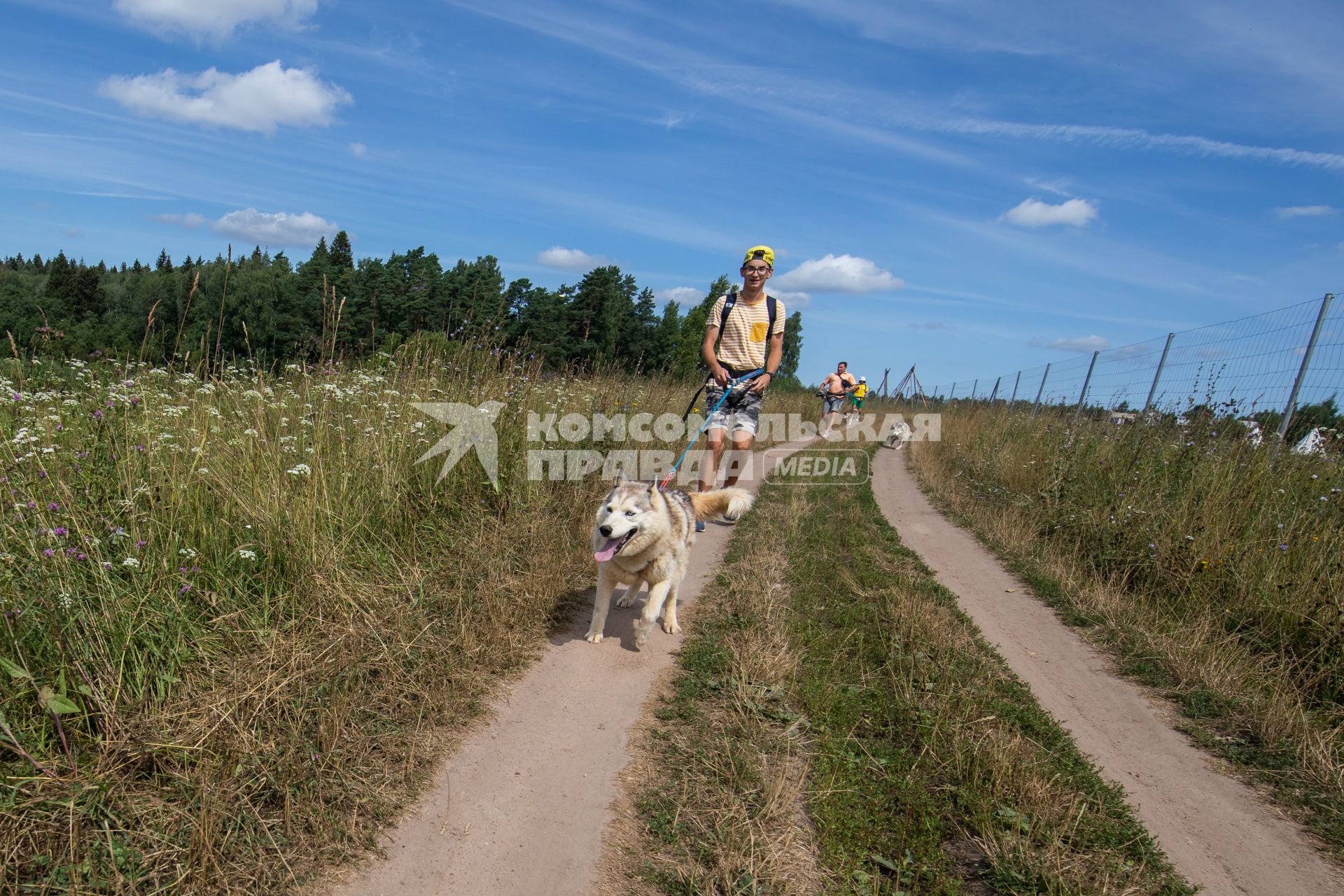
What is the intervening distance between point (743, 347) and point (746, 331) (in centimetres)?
15

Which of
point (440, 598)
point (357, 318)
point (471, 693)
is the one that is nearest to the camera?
point (471, 693)

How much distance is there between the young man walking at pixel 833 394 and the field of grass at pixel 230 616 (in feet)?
49.1

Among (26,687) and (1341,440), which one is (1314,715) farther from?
(26,687)

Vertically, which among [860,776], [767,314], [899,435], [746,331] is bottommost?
[860,776]

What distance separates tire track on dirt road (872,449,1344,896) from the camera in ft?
9.17

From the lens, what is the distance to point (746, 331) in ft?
21.6

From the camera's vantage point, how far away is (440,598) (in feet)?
12.8

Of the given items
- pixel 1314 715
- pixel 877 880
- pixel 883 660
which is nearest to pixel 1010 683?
pixel 883 660

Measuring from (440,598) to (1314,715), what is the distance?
16.6 ft

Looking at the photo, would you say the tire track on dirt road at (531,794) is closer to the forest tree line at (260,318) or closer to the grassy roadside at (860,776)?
the grassy roadside at (860,776)

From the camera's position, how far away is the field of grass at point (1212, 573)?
379 centimetres
